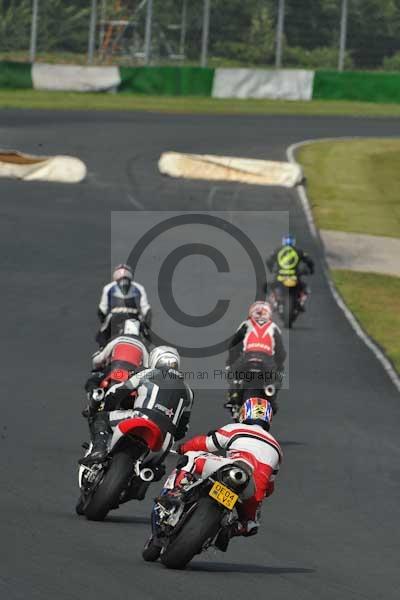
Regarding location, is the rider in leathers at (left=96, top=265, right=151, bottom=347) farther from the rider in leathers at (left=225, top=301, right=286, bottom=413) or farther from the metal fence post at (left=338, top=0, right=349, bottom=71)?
the metal fence post at (left=338, top=0, right=349, bottom=71)

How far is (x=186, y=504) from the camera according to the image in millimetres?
9500

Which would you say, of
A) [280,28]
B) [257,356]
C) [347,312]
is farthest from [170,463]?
[280,28]

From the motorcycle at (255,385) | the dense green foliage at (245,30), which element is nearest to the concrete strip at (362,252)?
the motorcycle at (255,385)

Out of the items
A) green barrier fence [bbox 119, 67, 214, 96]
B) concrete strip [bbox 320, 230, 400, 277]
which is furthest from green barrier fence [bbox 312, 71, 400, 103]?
concrete strip [bbox 320, 230, 400, 277]

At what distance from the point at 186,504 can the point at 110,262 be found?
73.3ft

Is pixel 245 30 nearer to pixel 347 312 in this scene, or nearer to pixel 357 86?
pixel 357 86

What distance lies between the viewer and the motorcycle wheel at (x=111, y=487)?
1083 centimetres

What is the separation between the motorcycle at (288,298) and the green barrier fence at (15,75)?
35.1 meters

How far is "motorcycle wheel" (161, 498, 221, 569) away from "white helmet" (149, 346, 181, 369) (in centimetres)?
233

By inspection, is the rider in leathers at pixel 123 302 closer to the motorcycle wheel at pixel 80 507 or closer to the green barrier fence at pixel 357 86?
the motorcycle wheel at pixel 80 507

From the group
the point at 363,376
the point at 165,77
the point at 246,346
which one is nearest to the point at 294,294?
the point at 363,376

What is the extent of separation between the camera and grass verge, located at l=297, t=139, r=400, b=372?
2958 centimetres

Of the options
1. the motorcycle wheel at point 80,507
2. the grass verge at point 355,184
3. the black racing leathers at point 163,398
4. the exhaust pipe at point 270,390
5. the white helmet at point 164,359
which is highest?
the white helmet at point 164,359

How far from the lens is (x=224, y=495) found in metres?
9.16
